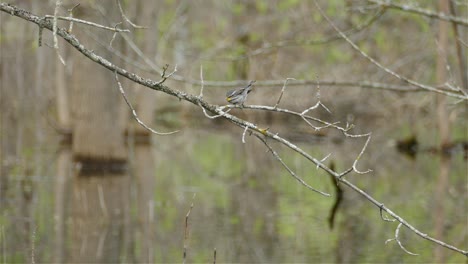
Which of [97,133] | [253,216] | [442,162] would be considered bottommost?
[253,216]

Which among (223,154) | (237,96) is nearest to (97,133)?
(223,154)

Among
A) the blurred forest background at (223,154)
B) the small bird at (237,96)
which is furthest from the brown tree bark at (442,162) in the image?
the small bird at (237,96)

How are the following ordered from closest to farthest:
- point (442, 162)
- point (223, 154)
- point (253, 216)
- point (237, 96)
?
point (237, 96) < point (253, 216) < point (442, 162) < point (223, 154)

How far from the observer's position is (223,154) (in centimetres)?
1897

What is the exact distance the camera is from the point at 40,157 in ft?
55.3

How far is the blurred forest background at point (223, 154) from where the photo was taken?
375 inches

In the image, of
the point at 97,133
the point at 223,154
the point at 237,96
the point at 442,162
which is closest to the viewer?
the point at 237,96

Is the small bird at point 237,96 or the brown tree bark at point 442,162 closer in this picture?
the small bird at point 237,96

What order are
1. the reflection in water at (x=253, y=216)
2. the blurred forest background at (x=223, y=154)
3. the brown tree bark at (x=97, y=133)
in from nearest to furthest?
the reflection in water at (x=253, y=216)
the blurred forest background at (x=223, y=154)
the brown tree bark at (x=97, y=133)

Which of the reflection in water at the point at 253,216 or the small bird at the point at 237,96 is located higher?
the small bird at the point at 237,96

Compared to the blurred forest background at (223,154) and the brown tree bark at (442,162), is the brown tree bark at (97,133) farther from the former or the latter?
the brown tree bark at (442,162)

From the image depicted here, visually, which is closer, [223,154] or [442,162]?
Answer: [442,162]

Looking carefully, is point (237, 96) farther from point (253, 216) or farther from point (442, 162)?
point (442, 162)

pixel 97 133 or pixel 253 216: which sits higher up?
pixel 97 133
